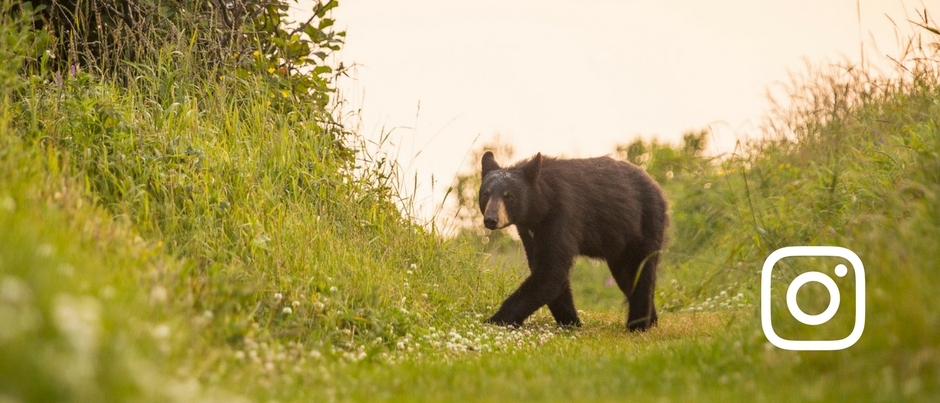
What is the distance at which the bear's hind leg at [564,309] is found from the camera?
29.8 feet

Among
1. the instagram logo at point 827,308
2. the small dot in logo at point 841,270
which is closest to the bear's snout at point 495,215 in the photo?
the instagram logo at point 827,308

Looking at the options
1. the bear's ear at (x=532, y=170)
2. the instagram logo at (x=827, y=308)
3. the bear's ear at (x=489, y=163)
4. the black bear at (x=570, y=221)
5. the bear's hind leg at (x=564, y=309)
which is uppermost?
the bear's ear at (x=489, y=163)

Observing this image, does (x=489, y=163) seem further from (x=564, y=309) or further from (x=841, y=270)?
(x=841, y=270)

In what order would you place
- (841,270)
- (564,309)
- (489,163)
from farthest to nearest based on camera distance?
1. (564,309)
2. (489,163)
3. (841,270)

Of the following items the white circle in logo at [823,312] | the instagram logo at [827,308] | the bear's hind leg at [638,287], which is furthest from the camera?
the bear's hind leg at [638,287]

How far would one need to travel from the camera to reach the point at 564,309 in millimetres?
9141

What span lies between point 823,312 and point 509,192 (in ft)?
14.1

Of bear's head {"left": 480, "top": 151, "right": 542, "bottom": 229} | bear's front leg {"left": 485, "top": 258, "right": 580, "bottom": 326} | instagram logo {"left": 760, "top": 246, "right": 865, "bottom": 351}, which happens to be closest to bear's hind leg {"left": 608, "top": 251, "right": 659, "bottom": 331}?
bear's front leg {"left": 485, "top": 258, "right": 580, "bottom": 326}

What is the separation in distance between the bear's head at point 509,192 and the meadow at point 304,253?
2.80 ft

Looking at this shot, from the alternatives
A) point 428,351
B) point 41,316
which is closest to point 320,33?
point 428,351

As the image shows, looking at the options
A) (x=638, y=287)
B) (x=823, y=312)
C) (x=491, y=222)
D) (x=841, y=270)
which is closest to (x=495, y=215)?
(x=491, y=222)

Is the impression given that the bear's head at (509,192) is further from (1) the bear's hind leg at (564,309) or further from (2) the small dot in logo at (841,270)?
(2) the small dot in logo at (841,270)

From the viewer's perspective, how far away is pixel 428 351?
6332 mm

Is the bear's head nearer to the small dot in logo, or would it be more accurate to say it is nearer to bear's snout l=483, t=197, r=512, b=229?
bear's snout l=483, t=197, r=512, b=229
